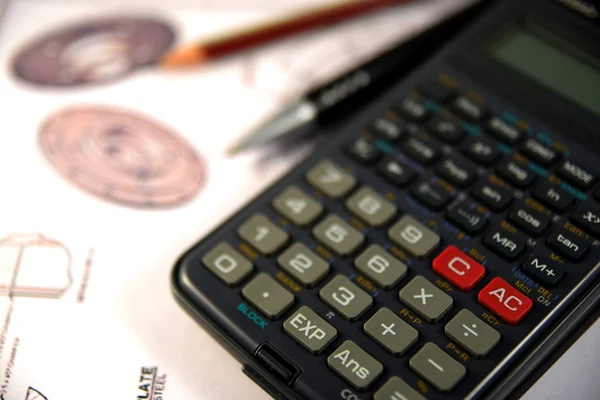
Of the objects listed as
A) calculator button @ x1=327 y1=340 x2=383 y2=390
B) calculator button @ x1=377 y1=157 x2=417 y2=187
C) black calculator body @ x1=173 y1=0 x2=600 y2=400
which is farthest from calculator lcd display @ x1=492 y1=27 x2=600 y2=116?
calculator button @ x1=327 y1=340 x2=383 y2=390

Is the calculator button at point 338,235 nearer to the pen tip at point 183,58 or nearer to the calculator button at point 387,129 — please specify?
the calculator button at point 387,129

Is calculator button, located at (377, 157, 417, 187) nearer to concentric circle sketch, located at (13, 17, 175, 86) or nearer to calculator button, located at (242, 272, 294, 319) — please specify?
calculator button, located at (242, 272, 294, 319)

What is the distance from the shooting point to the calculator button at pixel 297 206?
0.40 meters

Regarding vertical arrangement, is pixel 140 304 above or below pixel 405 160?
below

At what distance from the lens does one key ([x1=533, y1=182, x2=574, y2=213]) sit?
383mm

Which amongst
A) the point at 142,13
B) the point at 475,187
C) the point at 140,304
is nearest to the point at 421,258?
the point at 475,187

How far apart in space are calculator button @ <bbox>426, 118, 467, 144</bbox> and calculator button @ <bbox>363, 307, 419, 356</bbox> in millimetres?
118

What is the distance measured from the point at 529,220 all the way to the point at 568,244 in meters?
0.02

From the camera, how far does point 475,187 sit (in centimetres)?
40

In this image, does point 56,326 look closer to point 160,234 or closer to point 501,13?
point 160,234

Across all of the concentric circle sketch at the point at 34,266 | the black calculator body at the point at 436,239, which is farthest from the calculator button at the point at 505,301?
the concentric circle sketch at the point at 34,266

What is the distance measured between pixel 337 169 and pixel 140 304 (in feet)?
0.44

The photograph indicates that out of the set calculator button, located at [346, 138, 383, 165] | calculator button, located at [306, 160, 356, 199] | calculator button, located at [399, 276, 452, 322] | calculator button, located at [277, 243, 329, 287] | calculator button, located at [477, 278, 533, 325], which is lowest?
calculator button, located at [277, 243, 329, 287]

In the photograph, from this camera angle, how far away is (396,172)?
0.41 metres
